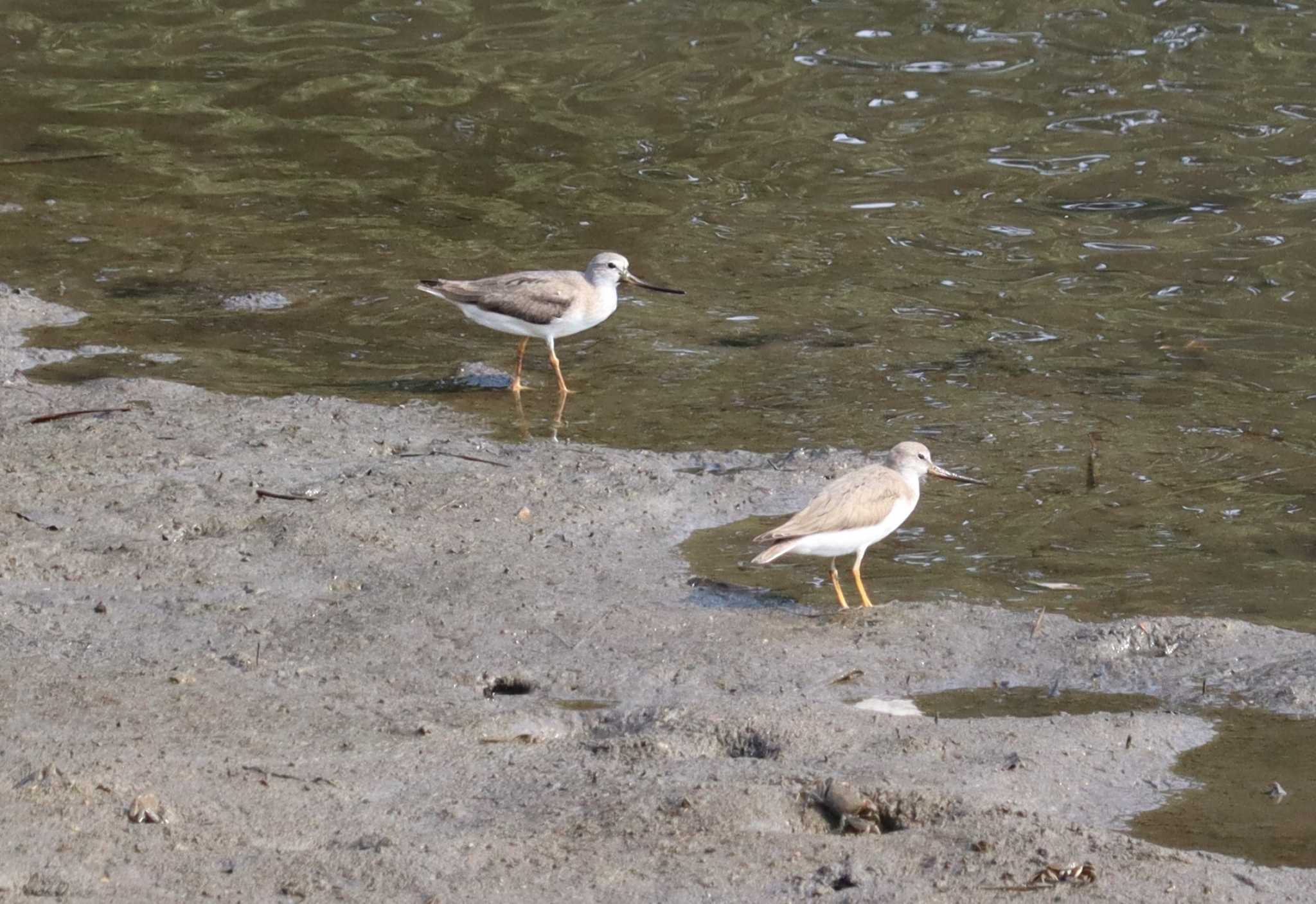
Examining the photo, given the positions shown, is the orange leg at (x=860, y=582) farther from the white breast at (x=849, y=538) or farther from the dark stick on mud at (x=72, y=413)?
the dark stick on mud at (x=72, y=413)

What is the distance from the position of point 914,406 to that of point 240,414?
12.1 ft

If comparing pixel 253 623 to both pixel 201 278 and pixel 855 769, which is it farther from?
pixel 201 278

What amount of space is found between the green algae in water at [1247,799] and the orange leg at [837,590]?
153 cm

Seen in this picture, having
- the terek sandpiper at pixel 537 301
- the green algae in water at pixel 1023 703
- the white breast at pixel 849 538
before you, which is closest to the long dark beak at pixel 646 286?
the terek sandpiper at pixel 537 301

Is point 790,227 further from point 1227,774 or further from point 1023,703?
point 1227,774

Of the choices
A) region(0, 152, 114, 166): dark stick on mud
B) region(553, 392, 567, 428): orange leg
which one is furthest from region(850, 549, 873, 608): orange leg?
region(0, 152, 114, 166): dark stick on mud

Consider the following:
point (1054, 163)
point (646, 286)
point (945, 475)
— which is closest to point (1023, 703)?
point (945, 475)

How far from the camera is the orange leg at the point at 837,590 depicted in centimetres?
634

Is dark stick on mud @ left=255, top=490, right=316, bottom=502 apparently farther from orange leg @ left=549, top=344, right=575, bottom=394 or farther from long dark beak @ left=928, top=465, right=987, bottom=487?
long dark beak @ left=928, top=465, right=987, bottom=487

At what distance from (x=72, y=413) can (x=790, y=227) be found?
5.99 meters

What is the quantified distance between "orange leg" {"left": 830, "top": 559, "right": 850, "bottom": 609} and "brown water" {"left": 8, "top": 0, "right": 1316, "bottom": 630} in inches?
12.7

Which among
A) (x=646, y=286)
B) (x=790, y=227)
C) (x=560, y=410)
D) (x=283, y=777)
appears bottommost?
(x=560, y=410)

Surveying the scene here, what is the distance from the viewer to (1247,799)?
4867 millimetres

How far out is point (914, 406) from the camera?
29.0 ft
